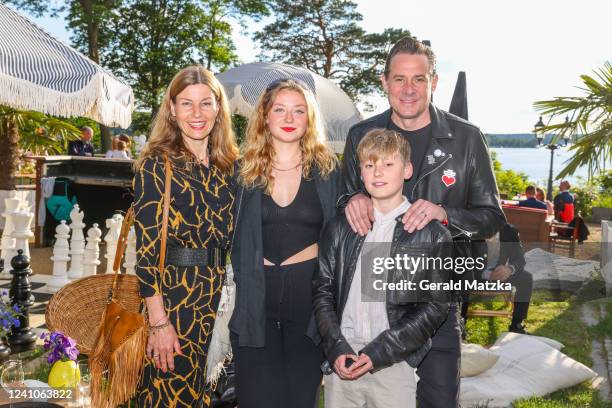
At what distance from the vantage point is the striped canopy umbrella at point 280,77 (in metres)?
8.99

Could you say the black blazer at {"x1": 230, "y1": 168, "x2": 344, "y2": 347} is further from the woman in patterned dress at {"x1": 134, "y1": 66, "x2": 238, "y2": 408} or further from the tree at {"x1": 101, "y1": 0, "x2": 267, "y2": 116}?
the tree at {"x1": 101, "y1": 0, "x2": 267, "y2": 116}

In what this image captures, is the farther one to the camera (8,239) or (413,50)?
(8,239)

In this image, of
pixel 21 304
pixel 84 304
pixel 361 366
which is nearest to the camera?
pixel 361 366

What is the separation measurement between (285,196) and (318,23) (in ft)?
91.8

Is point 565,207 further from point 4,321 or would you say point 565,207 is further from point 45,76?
point 4,321

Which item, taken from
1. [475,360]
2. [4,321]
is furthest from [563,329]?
[4,321]

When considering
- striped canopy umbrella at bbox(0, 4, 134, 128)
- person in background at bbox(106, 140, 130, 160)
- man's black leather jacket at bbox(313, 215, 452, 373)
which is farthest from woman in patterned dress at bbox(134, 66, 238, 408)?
person in background at bbox(106, 140, 130, 160)

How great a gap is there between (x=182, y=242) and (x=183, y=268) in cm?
12

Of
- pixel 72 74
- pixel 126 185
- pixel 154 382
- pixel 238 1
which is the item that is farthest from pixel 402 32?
pixel 154 382

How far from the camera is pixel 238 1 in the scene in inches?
1221

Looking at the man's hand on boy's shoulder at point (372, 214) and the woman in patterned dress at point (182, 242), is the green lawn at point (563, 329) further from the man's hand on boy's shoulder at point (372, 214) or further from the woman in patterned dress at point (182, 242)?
the man's hand on boy's shoulder at point (372, 214)

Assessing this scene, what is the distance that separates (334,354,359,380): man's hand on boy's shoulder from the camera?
2434 millimetres

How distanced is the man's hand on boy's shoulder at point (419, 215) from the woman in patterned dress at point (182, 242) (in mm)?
807

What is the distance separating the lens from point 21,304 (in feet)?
16.6
